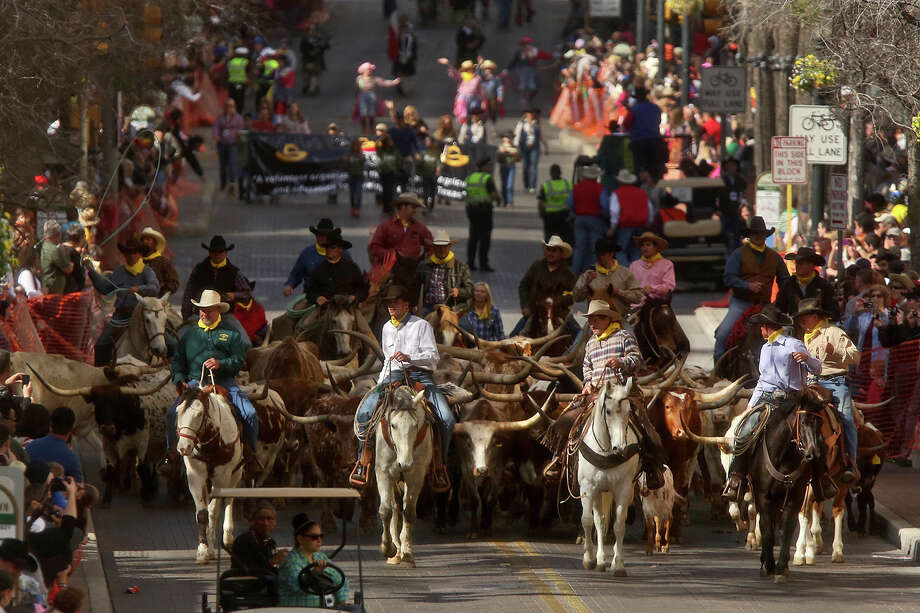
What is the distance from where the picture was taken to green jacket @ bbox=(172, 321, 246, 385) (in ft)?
60.4

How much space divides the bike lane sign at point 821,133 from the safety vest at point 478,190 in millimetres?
9191

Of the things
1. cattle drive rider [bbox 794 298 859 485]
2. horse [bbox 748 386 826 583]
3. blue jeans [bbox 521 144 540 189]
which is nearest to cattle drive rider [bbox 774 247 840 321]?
cattle drive rider [bbox 794 298 859 485]

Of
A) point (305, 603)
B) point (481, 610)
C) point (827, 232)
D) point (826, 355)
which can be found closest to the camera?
point (305, 603)

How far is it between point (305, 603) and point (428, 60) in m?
48.6

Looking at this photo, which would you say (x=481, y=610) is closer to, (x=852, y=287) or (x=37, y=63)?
(x=37, y=63)

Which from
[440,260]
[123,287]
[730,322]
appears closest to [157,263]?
[123,287]

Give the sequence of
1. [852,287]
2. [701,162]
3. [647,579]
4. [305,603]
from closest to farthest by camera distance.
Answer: [305,603]
[647,579]
[852,287]
[701,162]

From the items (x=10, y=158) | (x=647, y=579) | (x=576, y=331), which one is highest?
(x=10, y=158)

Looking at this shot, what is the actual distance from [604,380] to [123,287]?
7107mm

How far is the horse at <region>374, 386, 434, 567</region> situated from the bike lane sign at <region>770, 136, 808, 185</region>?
10.9 meters

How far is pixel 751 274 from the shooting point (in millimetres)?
22766

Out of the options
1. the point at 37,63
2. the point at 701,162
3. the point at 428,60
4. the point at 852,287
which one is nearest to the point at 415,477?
the point at 37,63

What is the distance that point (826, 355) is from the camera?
1888cm

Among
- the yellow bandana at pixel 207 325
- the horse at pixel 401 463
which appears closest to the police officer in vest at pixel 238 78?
the yellow bandana at pixel 207 325
